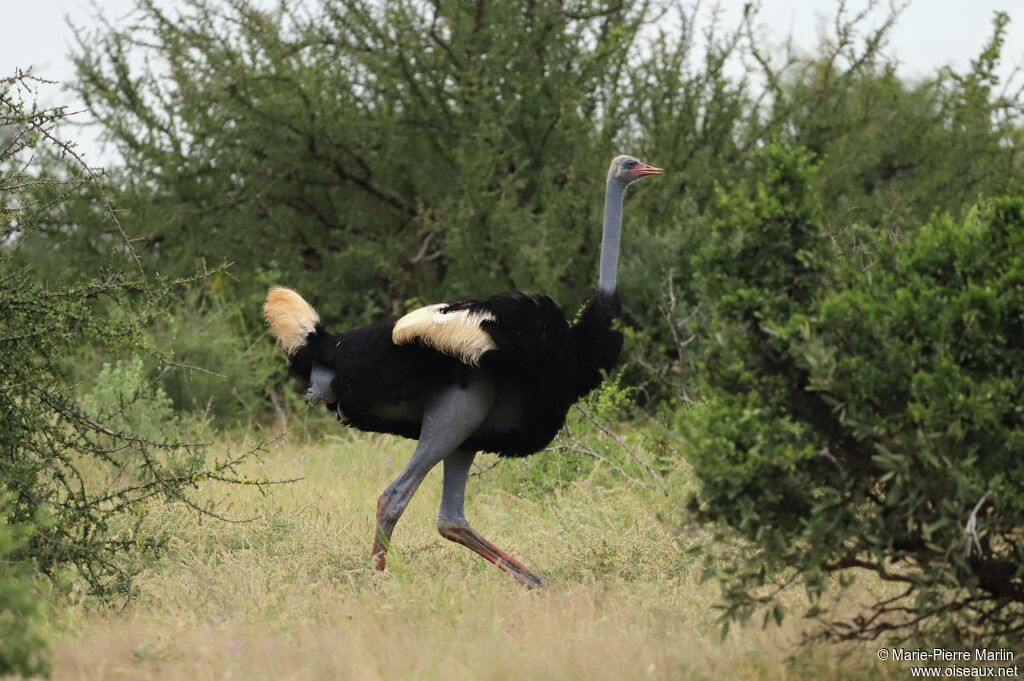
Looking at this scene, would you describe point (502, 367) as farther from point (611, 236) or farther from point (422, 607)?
point (422, 607)

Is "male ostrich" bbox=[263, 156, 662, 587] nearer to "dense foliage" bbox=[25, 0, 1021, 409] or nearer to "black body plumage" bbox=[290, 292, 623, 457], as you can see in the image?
"black body plumage" bbox=[290, 292, 623, 457]

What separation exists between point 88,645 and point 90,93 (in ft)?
26.2

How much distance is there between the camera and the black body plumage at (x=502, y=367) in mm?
6113

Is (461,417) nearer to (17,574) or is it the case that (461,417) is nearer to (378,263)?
(17,574)

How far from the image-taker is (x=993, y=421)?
4160mm

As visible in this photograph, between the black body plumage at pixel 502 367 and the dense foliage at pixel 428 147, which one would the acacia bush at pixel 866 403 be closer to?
the black body plumage at pixel 502 367

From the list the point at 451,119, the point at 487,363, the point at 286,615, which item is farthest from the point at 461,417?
the point at 451,119

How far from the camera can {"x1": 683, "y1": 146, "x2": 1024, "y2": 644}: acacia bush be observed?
4.20 metres

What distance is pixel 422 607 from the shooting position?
513 centimetres

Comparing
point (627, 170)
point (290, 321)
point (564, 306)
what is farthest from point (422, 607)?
point (564, 306)

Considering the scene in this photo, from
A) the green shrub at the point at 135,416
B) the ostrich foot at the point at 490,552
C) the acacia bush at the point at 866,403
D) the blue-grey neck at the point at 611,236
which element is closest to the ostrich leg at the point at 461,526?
the ostrich foot at the point at 490,552

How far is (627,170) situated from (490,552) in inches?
76.3

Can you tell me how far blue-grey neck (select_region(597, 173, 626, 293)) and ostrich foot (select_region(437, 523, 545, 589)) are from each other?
114 centimetres

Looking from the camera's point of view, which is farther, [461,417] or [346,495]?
[346,495]
